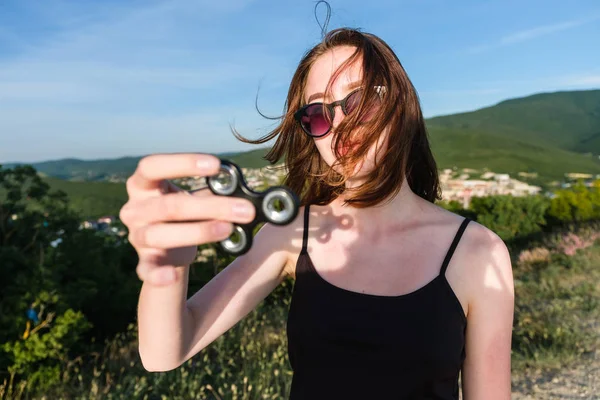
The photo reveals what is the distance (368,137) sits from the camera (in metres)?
1.59

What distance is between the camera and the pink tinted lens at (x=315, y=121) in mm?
1637

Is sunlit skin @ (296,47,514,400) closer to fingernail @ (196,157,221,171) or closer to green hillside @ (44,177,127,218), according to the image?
fingernail @ (196,157,221,171)

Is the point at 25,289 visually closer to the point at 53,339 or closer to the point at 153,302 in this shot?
the point at 53,339

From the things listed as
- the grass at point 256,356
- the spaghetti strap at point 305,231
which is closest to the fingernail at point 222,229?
the spaghetti strap at point 305,231

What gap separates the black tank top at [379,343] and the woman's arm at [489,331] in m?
0.05

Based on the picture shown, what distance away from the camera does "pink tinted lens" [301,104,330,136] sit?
5.37ft

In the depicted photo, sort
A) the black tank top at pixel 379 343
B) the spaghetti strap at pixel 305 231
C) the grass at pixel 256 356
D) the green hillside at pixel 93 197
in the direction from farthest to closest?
the green hillside at pixel 93 197 → the grass at pixel 256 356 → the spaghetti strap at pixel 305 231 → the black tank top at pixel 379 343

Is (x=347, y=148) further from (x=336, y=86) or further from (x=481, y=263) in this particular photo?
(x=481, y=263)

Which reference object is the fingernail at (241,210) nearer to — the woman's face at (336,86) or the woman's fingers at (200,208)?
the woman's fingers at (200,208)

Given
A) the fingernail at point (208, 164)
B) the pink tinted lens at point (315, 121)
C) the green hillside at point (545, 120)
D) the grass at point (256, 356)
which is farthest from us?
the green hillside at point (545, 120)

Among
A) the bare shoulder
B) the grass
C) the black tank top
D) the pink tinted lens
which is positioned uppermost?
the pink tinted lens

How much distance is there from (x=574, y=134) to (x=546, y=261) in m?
68.5

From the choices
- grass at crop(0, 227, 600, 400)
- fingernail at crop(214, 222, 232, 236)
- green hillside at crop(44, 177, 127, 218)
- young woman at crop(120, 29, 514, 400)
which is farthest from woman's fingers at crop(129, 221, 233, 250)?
green hillside at crop(44, 177, 127, 218)

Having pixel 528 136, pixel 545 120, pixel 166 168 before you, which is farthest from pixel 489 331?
pixel 545 120
